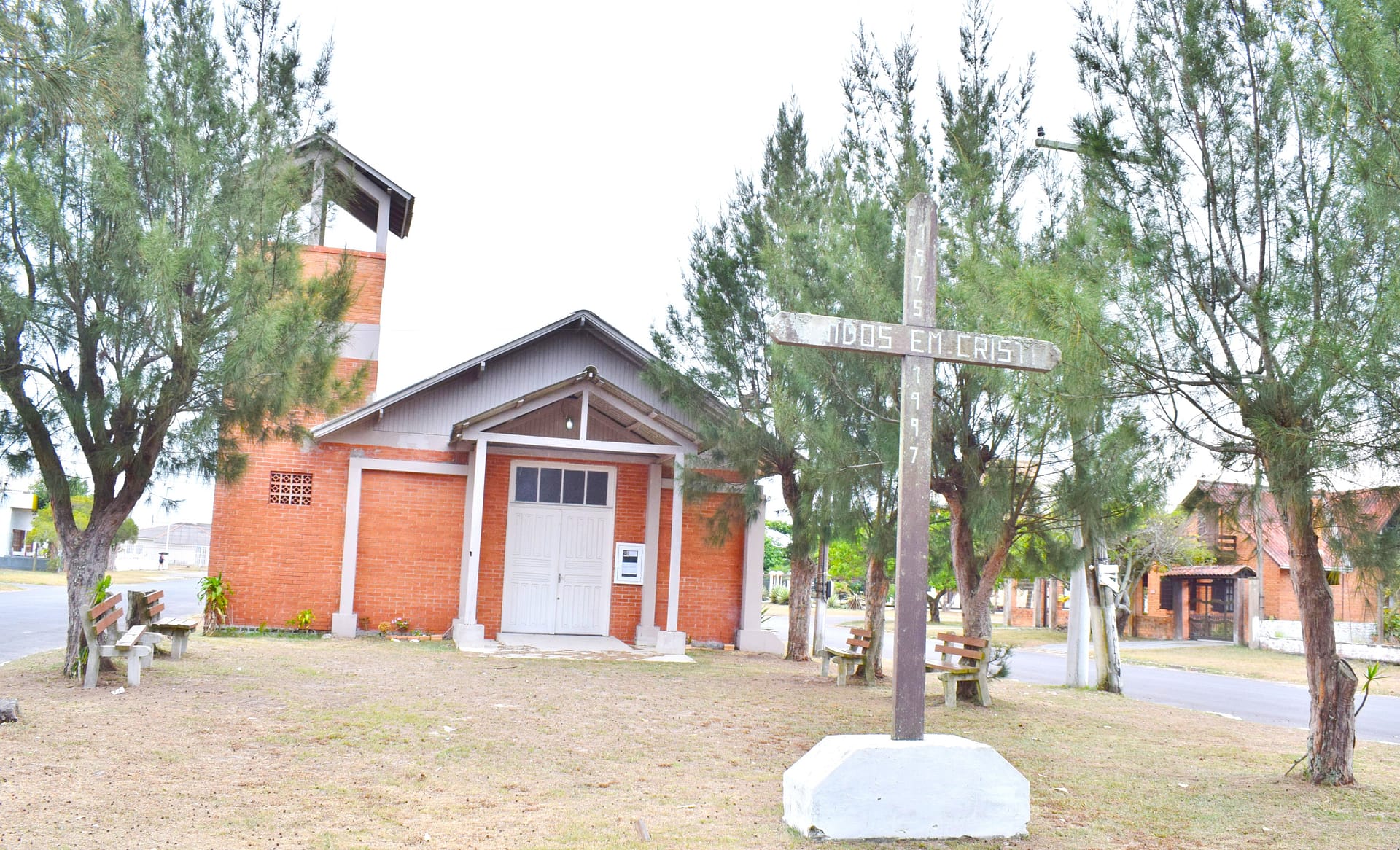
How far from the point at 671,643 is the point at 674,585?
87cm

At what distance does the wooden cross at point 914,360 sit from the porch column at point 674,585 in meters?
9.26

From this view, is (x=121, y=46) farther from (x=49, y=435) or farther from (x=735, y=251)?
(x=735, y=251)

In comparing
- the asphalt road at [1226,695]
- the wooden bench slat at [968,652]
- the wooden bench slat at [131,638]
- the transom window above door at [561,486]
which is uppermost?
the transom window above door at [561,486]

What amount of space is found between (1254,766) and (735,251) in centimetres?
978

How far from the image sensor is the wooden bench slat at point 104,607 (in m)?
9.59

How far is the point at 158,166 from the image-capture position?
31.2 feet

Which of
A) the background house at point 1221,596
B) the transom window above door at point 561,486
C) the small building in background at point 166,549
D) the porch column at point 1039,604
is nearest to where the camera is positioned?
the transom window above door at point 561,486

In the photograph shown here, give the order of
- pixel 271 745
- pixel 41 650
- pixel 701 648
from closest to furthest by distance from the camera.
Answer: pixel 271 745, pixel 41 650, pixel 701 648

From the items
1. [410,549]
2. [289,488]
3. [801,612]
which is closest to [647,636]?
[801,612]

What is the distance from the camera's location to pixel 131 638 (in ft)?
32.4

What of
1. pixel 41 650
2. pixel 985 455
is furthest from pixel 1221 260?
pixel 41 650

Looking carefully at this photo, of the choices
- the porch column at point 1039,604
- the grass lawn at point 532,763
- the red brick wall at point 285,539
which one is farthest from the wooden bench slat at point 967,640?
the porch column at point 1039,604

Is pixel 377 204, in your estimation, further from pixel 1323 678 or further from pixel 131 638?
pixel 1323 678

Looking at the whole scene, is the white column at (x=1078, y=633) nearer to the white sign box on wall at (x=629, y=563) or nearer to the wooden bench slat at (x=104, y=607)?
the white sign box on wall at (x=629, y=563)
